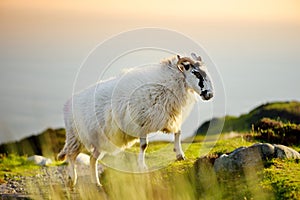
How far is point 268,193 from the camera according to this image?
11.1m

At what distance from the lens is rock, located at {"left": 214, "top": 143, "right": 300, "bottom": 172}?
12297 mm

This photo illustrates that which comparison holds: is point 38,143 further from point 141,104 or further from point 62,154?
point 141,104

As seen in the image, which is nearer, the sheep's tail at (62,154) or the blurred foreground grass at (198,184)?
the blurred foreground grass at (198,184)

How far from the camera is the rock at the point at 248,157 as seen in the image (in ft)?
40.3

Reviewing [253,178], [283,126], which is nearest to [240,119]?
[283,126]

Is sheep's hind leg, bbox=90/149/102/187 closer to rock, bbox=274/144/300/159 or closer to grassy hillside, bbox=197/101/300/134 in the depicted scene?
rock, bbox=274/144/300/159

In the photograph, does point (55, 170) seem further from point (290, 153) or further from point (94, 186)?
point (290, 153)

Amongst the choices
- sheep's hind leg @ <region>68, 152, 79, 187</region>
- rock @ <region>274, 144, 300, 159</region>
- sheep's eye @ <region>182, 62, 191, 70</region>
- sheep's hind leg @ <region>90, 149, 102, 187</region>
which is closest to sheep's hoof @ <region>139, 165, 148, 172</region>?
sheep's hind leg @ <region>90, 149, 102, 187</region>

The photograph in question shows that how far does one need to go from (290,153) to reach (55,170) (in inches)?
351

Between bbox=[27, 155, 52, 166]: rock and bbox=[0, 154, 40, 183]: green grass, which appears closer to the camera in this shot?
bbox=[0, 154, 40, 183]: green grass

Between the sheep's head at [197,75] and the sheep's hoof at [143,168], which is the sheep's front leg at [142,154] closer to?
the sheep's hoof at [143,168]

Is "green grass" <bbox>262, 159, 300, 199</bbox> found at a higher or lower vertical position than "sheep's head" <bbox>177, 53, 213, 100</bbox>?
lower

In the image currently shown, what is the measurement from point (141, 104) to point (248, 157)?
120 inches

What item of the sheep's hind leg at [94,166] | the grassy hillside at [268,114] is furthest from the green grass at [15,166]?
the grassy hillside at [268,114]
